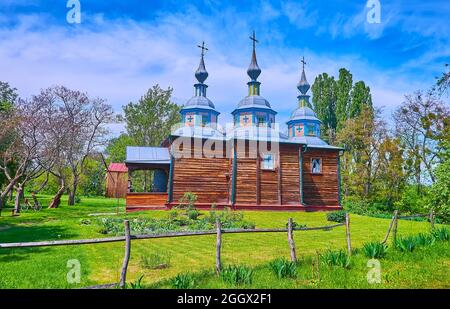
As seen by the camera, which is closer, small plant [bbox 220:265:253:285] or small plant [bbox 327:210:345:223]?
small plant [bbox 220:265:253:285]

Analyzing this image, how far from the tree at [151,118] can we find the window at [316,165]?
22.6m

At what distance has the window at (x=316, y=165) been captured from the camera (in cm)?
2853

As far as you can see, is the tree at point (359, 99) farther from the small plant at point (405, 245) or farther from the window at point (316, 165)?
the small plant at point (405, 245)

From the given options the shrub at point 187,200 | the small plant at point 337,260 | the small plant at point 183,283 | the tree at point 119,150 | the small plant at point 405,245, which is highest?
the tree at point 119,150

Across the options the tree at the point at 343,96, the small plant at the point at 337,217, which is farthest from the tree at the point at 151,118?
the small plant at the point at 337,217

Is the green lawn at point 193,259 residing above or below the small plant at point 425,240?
below

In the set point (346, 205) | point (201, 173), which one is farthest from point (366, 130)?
point (201, 173)

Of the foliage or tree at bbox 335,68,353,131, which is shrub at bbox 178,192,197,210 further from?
tree at bbox 335,68,353,131

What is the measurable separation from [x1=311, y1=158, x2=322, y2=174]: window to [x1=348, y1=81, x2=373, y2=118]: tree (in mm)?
17233

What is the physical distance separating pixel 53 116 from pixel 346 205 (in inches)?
1073

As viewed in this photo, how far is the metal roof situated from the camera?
25562 millimetres

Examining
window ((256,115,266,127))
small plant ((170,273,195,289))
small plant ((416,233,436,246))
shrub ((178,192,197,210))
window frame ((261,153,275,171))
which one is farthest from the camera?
window ((256,115,266,127))

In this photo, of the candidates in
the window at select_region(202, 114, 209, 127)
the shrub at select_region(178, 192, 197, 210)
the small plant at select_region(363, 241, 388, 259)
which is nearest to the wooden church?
the shrub at select_region(178, 192, 197, 210)

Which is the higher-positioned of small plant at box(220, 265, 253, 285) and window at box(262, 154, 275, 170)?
window at box(262, 154, 275, 170)
